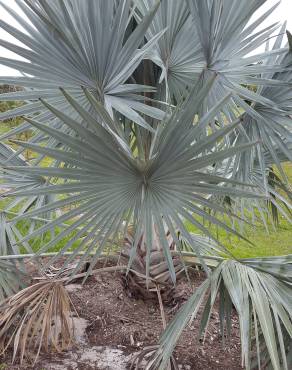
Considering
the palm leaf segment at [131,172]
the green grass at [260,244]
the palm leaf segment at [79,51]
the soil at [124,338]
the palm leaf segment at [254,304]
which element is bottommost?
→ the soil at [124,338]

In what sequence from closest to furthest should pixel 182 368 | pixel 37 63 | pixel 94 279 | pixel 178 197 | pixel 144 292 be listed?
pixel 178 197 < pixel 37 63 < pixel 182 368 < pixel 144 292 < pixel 94 279

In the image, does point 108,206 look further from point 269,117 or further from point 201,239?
point 201,239

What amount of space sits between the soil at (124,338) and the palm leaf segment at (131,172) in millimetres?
1142

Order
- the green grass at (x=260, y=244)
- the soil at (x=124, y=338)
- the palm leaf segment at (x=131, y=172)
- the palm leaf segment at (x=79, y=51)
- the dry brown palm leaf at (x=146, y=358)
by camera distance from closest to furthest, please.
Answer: the palm leaf segment at (x=131, y=172), the palm leaf segment at (x=79, y=51), the dry brown palm leaf at (x=146, y=358), the soil at (x=124, y=338), the green grass at (x=260, y=244)

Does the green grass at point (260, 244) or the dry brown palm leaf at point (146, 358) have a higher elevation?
the green grass at point (260, 244)

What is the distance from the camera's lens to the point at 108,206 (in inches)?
62.7

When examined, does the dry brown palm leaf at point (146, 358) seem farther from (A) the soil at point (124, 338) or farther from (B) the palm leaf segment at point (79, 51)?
(B) the palm leaf segment at point (79, 51)

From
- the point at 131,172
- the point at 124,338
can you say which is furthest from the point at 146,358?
the point at 131,172

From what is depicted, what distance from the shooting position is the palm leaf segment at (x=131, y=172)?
1387 mm

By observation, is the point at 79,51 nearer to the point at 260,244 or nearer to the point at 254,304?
the point at 254,304

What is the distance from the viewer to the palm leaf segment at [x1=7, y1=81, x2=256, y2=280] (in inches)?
54.6

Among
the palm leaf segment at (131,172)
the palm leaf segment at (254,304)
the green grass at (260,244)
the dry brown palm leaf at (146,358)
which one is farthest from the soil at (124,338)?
the green grass at (260,244)

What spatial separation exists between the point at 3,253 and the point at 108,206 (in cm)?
126

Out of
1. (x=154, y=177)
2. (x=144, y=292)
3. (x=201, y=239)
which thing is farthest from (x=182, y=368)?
(x=154, y=177)
